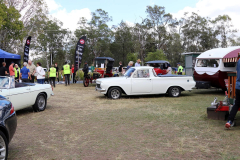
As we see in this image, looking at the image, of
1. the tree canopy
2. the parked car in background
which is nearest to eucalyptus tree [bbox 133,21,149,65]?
the tree canopy

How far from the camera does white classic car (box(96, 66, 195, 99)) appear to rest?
11891 mm

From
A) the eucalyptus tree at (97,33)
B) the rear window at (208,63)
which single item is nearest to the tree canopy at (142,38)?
the eucalyptus tree at (97,33)

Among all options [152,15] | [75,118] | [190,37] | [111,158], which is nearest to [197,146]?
[111,158]

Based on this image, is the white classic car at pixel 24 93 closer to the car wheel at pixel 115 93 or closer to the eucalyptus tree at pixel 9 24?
the car wheel at pixel 115 93

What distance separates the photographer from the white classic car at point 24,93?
7517mm

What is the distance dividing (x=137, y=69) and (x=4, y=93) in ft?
21.2

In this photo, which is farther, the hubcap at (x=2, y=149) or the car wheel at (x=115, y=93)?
the car wheel at (x=115, y=93)

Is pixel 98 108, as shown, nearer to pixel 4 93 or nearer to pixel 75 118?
pixel 75 118

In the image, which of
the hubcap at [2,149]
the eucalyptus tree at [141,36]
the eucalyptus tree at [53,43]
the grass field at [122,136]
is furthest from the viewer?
the eucalyptus tree at [53,43]

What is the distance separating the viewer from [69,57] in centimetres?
6875

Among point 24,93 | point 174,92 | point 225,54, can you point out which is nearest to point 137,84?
point 174,92

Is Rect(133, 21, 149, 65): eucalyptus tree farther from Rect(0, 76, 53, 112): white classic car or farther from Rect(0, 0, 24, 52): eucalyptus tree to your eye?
Rect(0, 76, 53, 112): white classic car

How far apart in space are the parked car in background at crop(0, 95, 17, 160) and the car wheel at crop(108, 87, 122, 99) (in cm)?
775

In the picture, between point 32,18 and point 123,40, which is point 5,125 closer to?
point 32,18
